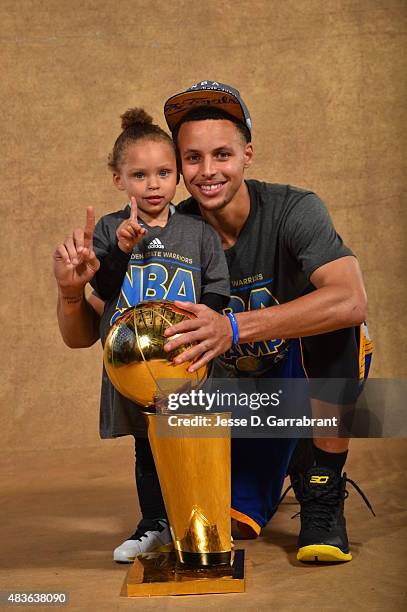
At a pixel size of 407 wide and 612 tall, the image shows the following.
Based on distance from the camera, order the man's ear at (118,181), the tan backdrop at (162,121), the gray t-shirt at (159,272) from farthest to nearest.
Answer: the tan backdrop at (162,121), the man's ear at (118,181), the gray t-shirt at (159,272)

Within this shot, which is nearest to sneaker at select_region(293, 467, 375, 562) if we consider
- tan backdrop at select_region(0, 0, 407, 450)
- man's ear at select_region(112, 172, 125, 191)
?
man's ear at select_region(112, 172, 125, 191)

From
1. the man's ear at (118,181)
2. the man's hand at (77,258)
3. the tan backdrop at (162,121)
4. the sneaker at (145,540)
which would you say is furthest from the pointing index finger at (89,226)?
the tan backdrop at (162,121)

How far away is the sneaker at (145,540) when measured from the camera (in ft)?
5.54

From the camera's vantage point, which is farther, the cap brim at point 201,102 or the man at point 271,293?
the cap brim at point 201,102

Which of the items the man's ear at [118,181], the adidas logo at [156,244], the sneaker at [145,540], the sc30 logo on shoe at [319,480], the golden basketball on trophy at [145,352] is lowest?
the sneaker at [145,540]

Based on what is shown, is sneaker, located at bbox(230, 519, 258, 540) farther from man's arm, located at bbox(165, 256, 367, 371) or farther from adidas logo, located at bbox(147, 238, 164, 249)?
adidas logo, located at bbox(147, 238, 164, 249)

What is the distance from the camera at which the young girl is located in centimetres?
178

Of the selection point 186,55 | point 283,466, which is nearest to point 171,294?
point 283,466

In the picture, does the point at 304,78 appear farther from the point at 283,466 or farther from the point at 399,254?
the point at 283,466

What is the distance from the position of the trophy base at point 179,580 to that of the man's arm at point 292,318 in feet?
1.07

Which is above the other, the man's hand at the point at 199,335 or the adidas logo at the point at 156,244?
the adidas logo at the point at 156,244

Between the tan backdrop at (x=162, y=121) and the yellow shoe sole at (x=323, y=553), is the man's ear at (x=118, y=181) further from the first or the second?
the tan backdrop at (x=162, y=121)

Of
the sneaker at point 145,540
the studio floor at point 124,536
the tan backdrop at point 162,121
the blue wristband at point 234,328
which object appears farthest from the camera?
the tan backdrop at point 162,121

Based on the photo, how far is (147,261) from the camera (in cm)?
183
